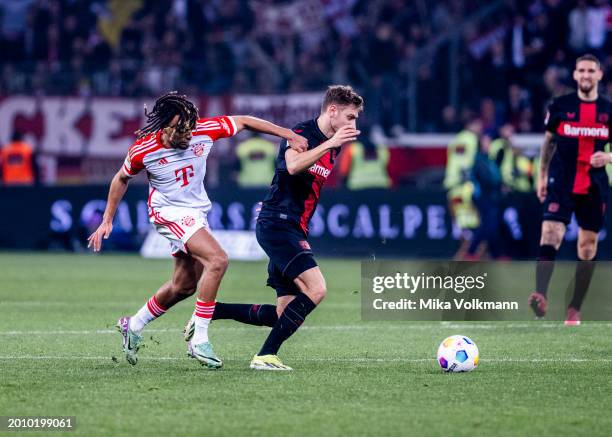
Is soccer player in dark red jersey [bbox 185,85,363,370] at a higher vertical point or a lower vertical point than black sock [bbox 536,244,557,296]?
higher

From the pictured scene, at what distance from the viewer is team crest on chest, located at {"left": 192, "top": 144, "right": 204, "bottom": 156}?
25.3ft

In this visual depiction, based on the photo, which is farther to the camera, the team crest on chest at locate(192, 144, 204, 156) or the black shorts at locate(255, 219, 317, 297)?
the team crest on chest at locate(192, 144, 204, 156)

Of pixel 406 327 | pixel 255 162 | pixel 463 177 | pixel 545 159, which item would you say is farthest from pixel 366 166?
pixel 406 327

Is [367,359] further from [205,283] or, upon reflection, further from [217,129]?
[217,129]

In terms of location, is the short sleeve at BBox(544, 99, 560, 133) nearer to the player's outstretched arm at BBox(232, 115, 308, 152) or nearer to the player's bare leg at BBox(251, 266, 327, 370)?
the player's outstretched arm at BBox(232, 115, 308, 152)

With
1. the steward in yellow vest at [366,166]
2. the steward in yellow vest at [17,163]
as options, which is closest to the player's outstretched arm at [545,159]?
the steward in yellow vest at [366,166]

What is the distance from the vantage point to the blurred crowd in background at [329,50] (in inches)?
773

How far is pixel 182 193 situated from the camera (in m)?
7.72

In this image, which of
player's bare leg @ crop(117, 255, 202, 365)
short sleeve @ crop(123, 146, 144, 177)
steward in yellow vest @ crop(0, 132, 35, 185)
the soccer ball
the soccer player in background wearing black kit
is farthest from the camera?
steward in yellow vest @ crop(0, 132, 35, 185)

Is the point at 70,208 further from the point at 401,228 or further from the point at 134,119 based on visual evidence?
the point at 401,228

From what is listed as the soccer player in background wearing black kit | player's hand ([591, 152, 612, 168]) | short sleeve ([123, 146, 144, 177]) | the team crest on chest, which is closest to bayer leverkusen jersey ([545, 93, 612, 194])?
the soccer player in background wearing black kit

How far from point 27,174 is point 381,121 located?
627cm

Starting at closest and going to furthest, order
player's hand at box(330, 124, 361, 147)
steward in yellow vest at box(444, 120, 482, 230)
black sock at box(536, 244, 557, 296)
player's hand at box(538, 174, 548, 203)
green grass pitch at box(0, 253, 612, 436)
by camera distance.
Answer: green grass pitch at box(0, 253, 612, 436) < player's hand at box(330, 124, 361, 147) < black sock at box(536, 244, 557, 296) < player's hand at box(538, 174, 548, 203) < steward in yellow vest at box(444, 120, 482, 230)

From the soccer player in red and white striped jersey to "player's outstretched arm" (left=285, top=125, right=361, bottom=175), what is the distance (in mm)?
296
